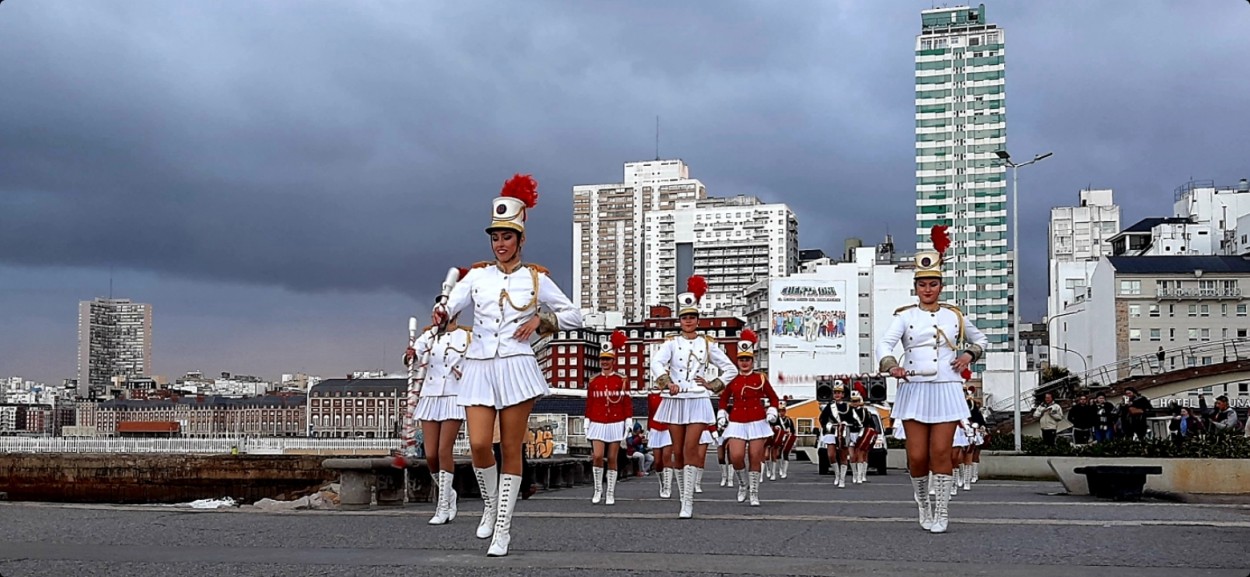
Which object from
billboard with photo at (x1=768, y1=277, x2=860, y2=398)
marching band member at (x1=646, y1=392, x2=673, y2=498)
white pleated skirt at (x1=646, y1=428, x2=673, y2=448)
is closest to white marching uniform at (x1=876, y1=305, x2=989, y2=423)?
marching band member at (x1=646, y1=392, x2=673, y2=498)

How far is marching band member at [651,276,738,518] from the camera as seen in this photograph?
14828 mm

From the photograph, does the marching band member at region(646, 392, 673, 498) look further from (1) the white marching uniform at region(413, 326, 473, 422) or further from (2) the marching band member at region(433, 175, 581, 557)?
(2) the marching band member at region(433, 175, 581, 557)

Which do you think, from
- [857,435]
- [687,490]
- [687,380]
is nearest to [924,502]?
[687,490]

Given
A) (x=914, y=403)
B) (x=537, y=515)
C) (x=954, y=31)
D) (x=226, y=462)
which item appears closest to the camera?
(x=914, y=403)

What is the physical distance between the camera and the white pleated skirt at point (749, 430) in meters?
15.7

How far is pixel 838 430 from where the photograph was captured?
82.7 feet

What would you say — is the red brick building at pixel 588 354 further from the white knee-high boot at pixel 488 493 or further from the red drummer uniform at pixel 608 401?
the white knee-high boot at pixel 488 493

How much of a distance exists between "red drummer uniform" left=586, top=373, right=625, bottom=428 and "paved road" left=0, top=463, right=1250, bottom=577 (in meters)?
2.87

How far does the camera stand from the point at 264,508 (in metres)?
14.6

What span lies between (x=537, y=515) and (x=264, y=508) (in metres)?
3.58

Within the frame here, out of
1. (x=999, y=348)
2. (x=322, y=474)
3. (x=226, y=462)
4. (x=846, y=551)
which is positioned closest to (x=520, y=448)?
(x=846, y=551)

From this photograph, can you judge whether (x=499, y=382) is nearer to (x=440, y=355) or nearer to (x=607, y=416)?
(x=440, y=355)

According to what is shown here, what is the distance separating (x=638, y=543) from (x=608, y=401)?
7977mm

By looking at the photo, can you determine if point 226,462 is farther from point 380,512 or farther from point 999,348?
point 999,348
